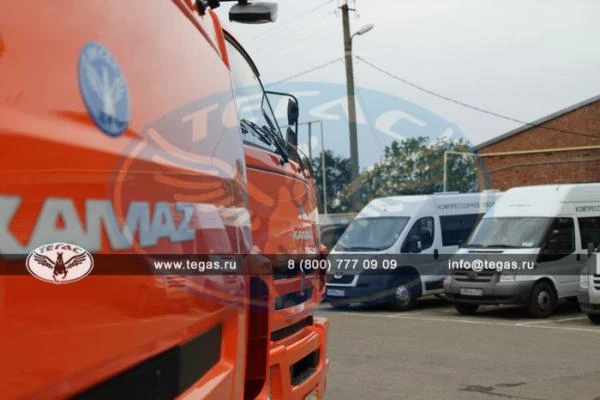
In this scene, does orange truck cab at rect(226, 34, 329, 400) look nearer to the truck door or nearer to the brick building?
the truck door

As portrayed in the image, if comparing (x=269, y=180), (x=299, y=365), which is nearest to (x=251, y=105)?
(x=269, y=180)

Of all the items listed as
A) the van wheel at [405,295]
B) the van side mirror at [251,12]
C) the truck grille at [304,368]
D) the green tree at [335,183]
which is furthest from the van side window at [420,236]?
the green tree at [335,183]

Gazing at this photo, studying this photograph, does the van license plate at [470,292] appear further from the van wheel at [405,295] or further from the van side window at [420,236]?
the van side window at [420,236]

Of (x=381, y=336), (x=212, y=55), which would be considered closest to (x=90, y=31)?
(x=212, y=55)

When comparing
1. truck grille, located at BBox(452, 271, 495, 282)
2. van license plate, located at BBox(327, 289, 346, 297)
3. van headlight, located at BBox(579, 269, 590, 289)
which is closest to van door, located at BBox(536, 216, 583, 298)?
truck grille, located at BBox(452, 271, 495, 282)

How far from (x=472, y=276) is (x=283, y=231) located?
39.8ft

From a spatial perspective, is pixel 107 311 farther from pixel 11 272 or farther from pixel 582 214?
pixel 582 214

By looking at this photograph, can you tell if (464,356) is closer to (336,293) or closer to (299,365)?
(299,365)

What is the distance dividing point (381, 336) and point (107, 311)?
1149cm

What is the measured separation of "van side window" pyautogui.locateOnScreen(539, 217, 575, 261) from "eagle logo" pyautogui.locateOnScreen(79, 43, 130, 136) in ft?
47.8

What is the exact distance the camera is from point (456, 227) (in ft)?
61.6

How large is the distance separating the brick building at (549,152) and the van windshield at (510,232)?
17.4m

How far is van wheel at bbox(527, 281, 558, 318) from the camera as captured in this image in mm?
15148

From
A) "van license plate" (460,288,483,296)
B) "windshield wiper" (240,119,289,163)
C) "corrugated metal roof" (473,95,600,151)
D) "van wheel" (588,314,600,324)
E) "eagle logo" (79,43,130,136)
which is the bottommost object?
"van wheel" (588,314,600,324)
